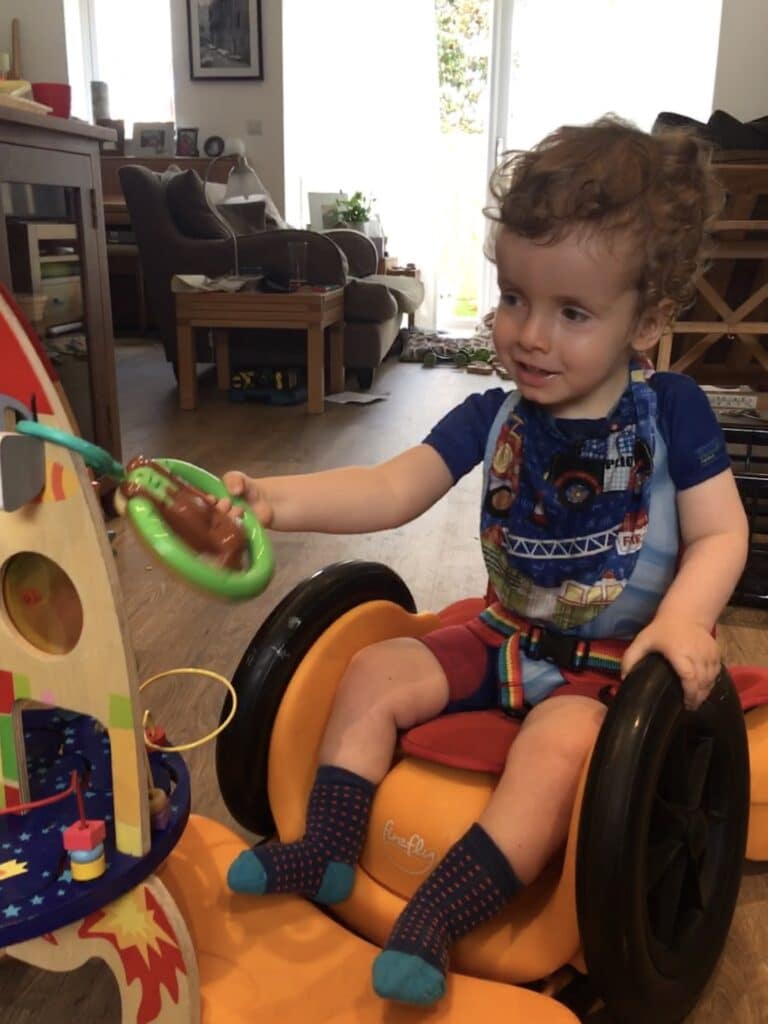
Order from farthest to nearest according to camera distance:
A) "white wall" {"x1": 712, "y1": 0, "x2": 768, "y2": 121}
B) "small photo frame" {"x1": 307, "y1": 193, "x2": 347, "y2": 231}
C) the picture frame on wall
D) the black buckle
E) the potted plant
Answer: the picture frame on wall → "small photo frame" {"x1": 307, "y1": 193, "x2": 347, "y2": 231} → the potted plant → "white wall" {"x1": 712, "y1": 0, "x2": 768, "y2": 121} → the black buckle

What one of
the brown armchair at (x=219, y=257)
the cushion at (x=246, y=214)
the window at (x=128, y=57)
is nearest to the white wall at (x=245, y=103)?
the window at (x=128, y=57)

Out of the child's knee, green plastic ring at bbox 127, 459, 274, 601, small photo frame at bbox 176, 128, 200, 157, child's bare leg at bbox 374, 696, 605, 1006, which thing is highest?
small photo frame at bbox 176, 128, 200, 157

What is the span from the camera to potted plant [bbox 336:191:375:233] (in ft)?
15.6

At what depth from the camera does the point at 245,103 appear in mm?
5121

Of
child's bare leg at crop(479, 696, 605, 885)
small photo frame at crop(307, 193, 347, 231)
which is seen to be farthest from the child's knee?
small photo frame at crop(307, 193, 347, 231)

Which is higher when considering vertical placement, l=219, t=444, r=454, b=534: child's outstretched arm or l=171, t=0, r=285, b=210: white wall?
l=171, t=0, r=285, b=210: white wall

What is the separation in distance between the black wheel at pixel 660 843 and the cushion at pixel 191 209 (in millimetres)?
3035

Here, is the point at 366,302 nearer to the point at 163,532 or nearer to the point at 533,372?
the point at 533,372

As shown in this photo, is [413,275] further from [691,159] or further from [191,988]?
[191,988]

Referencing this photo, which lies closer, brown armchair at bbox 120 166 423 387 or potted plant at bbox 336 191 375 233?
brown armchair at bbox 120 166 423 387

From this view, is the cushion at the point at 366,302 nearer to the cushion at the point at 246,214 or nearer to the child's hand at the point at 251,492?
the cushion at the point at 246,214

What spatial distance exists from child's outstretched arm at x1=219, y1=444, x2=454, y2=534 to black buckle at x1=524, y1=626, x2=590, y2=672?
17 centimetres

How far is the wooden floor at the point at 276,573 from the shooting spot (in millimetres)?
802

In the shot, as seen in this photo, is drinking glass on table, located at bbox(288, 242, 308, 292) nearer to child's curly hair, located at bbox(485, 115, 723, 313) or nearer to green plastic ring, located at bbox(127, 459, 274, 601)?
child's curly hair, located at bbox(485, 115, 723, 313)
